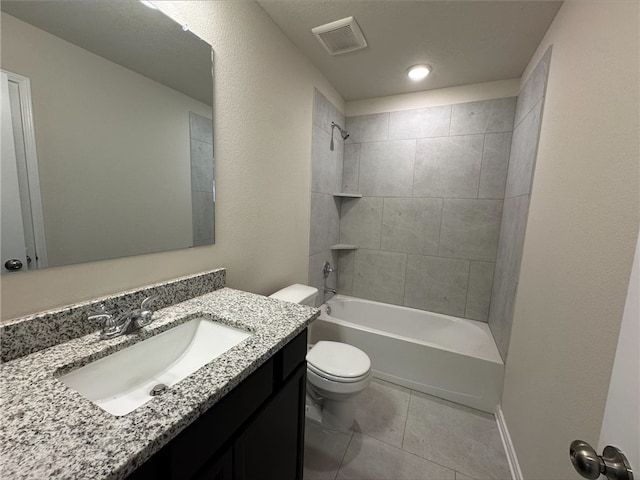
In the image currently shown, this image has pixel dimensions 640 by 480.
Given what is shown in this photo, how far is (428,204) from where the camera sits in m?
2.41

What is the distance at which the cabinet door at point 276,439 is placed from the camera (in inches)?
28.8

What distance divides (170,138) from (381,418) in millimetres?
2011

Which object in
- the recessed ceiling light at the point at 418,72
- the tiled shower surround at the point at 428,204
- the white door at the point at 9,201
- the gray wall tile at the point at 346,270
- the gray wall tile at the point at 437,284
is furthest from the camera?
the gray wall tile at the point at 346,270

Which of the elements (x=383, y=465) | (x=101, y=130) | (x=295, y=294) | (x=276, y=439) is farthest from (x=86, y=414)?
(x=383, y=465)

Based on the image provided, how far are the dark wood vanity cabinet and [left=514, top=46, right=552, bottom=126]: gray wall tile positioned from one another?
1903mm

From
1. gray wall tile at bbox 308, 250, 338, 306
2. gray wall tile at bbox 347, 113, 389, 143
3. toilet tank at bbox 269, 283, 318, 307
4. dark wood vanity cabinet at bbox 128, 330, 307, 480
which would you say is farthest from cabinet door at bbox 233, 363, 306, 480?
gray wall tile at bbox 347, 113, 389, 143

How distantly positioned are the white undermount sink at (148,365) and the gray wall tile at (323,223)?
1.31m

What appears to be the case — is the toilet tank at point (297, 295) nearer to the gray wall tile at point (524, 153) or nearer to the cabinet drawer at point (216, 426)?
the cabinet drawer at point (216, 426)

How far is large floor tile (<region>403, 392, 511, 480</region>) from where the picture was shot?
4.62ft

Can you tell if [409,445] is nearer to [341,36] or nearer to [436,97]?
[341,36]

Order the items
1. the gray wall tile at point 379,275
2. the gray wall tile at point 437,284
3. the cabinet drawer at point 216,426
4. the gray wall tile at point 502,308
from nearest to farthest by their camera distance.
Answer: the cabinet drawer at point 216,426 → the gray wall tile at point 502,308 → the gray wall tile at point 437,284 → the gray wall tile at point 379,275

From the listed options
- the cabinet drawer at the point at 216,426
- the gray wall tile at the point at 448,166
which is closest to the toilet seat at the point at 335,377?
the cabinet drawer at the point at 216,426

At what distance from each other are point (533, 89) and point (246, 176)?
1892 mm

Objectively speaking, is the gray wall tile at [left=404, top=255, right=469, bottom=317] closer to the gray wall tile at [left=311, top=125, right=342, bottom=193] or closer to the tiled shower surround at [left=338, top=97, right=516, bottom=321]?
the tiled shower surround at [left=338, top=97, right=516, bottom=321]
